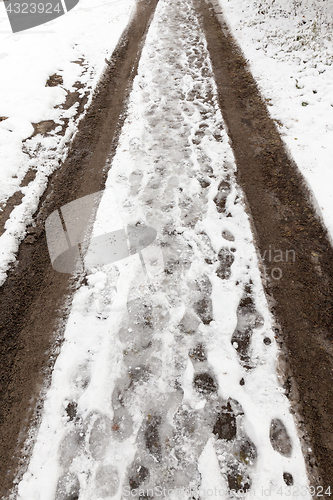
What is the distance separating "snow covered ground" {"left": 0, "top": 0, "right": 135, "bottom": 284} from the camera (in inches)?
206

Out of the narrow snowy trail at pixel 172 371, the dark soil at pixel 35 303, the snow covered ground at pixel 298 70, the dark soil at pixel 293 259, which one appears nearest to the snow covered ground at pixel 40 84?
the dark soil at pixel 35 303

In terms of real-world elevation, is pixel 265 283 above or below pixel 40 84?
below

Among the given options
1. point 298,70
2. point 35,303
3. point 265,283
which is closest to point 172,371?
point 265,283

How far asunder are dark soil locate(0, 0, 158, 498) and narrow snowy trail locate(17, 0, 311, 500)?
0.22 meters

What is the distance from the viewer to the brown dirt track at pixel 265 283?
9.45ft

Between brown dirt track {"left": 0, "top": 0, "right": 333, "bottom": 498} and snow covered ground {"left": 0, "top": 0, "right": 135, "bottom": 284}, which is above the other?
snow covered ground {"left": 0, "top": 0, "right": 135, "bottom": 284}

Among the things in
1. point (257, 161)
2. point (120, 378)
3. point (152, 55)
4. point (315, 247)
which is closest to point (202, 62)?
point (152, 55)

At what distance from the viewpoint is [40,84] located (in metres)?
7.89

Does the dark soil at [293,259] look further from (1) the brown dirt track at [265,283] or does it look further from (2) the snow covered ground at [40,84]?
(2) the snow covered ground at [40,84]

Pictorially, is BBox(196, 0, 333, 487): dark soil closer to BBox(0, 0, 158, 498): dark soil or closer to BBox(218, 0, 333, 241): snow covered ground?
BBox(218, 0, 333, 241): snow covered ground

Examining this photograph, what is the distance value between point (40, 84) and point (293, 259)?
856 cm

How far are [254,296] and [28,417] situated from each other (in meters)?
3.09

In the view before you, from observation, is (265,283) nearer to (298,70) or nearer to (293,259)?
(293,259)

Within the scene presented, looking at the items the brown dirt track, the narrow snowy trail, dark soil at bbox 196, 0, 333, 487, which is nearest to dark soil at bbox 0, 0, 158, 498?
the brown dirt track
